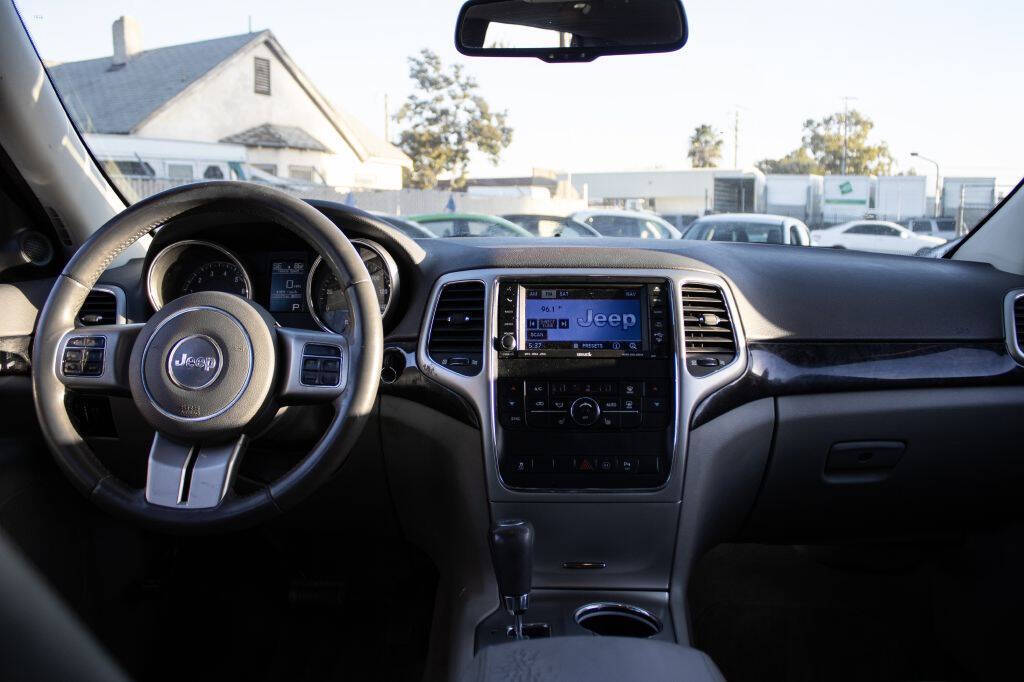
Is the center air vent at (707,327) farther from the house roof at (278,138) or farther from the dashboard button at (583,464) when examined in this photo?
the house roof at (278,138)

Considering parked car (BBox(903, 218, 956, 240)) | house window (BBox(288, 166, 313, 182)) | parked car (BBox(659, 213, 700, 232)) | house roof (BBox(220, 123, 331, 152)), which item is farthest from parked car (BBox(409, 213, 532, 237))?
house roof (BBox(220, 123, 331, 152))

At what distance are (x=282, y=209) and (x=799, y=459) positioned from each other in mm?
1711

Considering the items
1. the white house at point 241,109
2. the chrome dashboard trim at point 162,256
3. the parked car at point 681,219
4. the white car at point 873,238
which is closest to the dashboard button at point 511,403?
the chrome dashboard trim at point 162,256

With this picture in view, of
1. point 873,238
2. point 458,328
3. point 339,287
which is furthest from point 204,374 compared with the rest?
point 873,238

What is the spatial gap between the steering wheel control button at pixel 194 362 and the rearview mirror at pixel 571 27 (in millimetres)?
1156

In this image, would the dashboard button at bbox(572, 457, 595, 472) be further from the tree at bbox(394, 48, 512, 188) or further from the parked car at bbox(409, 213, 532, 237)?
the tree at bbox(394, 48, 512, 188)

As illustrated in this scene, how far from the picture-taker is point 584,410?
2.48m

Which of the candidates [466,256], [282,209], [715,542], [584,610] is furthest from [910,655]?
[282,209]

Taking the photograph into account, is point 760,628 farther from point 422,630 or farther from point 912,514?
point 422,630

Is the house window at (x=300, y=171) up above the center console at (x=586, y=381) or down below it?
above

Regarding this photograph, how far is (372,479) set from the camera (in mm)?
2750

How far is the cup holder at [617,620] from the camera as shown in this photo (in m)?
2.51

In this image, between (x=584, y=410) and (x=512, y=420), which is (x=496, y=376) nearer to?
(x=512, y=420)

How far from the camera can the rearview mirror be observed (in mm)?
2312
